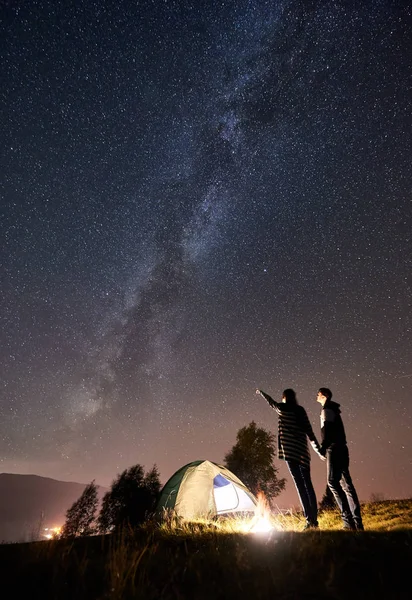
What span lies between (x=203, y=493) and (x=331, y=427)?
7.39m

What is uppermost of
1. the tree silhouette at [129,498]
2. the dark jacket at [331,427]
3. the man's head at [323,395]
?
the man's head at [323,395]

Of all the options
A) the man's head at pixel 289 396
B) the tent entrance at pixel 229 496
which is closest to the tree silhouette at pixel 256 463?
the tent entrance at pixel 229 496

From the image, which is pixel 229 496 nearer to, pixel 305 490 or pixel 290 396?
pixel 305 490

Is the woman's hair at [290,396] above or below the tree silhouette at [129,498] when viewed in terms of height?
above

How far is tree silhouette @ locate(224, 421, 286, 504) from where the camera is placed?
23203 millimetres

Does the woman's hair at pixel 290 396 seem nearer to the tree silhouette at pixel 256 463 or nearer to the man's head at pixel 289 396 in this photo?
the man's head at pixel 289 396

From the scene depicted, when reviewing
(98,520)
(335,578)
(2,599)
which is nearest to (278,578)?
(335,578)

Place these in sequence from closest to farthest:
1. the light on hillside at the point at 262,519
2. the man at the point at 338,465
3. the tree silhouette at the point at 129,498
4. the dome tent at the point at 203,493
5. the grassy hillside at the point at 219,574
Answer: the grassy hillside at the point at 219,574 < the light on hillside at the point at 262,519 < the man at the point at 338,465 < the dome tent at the point at 203,493 < the tree silhouette at the point at 129,498

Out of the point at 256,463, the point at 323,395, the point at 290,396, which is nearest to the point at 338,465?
the point at 323,395

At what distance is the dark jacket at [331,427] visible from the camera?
4238mm

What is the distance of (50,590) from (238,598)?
0.96m

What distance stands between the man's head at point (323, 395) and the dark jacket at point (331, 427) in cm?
8

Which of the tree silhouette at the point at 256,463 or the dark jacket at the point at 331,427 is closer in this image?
the dark jacket at the point at 331,427

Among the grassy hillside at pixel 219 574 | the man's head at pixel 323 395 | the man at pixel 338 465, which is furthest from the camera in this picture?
the man's head at pixel 323 395
